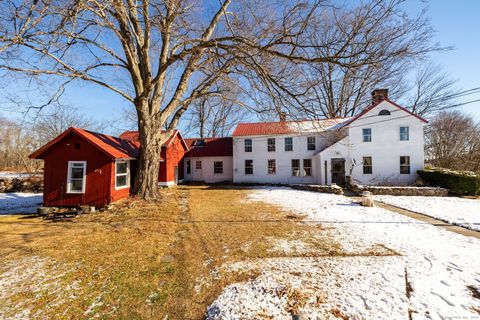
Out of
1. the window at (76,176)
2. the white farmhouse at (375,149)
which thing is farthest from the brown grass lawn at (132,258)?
the white farmhouse at (375,149)

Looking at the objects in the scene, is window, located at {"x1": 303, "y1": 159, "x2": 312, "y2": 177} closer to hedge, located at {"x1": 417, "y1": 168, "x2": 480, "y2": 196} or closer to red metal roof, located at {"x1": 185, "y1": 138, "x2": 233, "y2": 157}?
red metal roof, located at {"x1": 185, "y1": 138, "x2": 233, "y2": 157}

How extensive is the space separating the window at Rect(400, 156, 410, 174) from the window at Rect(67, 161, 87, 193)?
73.5ft

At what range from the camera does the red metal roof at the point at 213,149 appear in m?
21.8

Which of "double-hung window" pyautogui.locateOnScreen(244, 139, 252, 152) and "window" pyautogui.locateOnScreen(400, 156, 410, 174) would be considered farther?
"double-hung window" pyautogui.locateOnScreen(244, 139, 252, 152)

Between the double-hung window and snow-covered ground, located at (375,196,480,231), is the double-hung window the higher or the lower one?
the higher one

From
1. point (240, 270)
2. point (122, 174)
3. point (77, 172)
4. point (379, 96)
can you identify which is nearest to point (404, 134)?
point (379, 96)

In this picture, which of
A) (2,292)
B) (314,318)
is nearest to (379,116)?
(314,318)

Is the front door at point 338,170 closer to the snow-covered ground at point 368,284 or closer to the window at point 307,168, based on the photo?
the window at point 307,168

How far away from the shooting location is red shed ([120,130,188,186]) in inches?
689

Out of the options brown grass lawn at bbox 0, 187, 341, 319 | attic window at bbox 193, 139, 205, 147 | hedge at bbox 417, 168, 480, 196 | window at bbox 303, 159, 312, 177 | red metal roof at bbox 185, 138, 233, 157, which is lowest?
brown grass lawn at bbox 0, 187, 341, 319

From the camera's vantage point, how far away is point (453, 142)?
67.4 ft

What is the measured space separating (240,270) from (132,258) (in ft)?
8.63

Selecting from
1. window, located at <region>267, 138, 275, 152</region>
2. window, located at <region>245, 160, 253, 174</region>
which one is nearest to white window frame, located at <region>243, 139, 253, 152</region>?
window, located at <region>245, 160, 253, 174</region>

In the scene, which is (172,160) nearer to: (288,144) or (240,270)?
(288,144)
